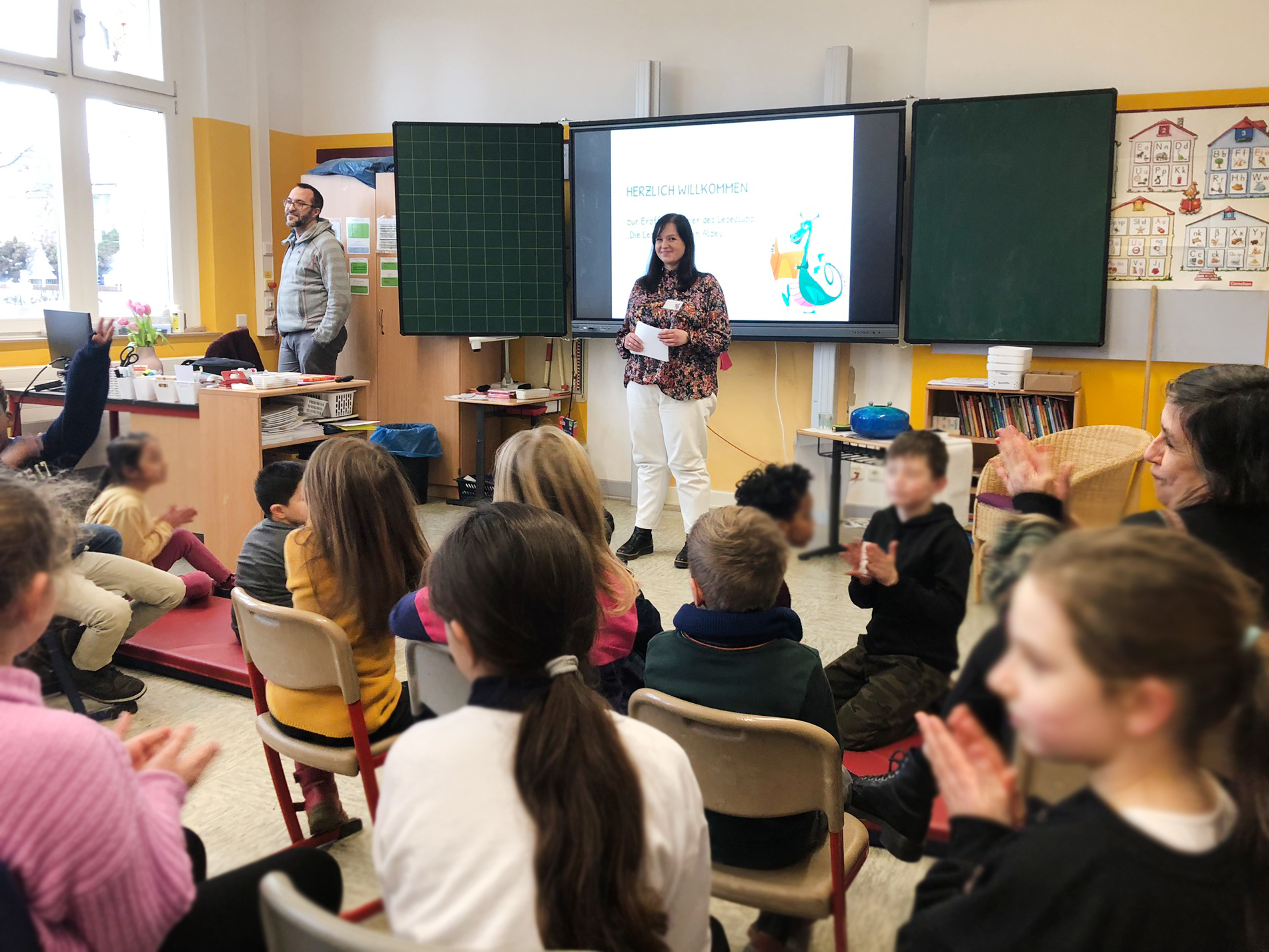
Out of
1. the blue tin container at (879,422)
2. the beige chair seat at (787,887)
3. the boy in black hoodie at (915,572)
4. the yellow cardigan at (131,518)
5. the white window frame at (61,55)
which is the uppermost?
the white window frame at (61,55)

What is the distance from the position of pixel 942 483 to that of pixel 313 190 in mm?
5449

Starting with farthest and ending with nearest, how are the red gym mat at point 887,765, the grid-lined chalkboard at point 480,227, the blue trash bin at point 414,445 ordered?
1. the blue trash bin at point 414,445
2. the grid-lined chalkboard at point 480,227
3. the red gym mat at point 887,765

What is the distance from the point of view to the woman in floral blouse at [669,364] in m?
3.73

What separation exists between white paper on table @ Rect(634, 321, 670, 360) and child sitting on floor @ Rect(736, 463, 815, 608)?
3.13 m

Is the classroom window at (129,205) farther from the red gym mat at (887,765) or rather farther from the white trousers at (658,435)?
the red gym mat at (887,765)

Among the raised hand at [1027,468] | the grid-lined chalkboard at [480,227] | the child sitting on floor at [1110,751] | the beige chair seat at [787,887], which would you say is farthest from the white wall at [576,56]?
the child sitting on floor at [1110,751]

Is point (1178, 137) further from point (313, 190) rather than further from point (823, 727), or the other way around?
point (313, 190)

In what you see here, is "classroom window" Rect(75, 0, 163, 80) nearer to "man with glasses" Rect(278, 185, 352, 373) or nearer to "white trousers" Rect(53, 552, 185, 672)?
"man with glasses" Rect(278, 185, 352, 373)

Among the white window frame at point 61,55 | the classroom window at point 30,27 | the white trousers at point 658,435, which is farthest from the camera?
the white window frame at point 61,55

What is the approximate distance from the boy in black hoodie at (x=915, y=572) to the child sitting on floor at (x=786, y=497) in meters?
0.03

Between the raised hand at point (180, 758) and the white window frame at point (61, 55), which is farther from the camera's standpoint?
the white window frame at point (61, 55)

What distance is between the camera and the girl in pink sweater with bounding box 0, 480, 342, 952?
85cm

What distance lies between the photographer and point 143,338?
3.87 m

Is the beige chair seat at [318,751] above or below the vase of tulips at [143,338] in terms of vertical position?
below
